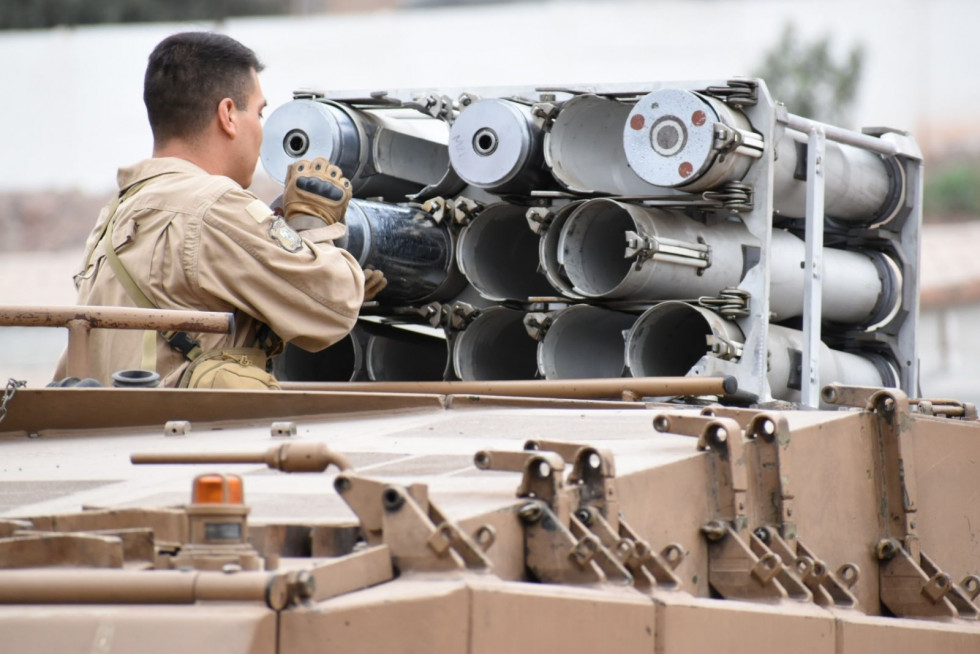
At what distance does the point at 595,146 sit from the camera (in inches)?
208

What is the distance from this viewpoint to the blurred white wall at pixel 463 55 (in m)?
25.2

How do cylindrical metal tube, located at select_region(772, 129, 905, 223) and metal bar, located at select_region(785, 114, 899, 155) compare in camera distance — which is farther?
cylindrical metal tube, located at select_region(772, 129, 905, 223)

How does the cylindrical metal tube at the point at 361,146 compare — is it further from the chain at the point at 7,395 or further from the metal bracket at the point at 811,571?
the metal bracket at the point at 811,571

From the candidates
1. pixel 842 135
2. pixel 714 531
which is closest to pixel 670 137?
pixel 842 135

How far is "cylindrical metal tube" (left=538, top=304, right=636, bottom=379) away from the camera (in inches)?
205

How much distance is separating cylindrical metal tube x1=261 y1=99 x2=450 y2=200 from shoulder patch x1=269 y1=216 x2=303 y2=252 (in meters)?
1.30

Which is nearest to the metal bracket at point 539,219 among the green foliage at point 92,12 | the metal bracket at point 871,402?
the metal bracket at point 871,402

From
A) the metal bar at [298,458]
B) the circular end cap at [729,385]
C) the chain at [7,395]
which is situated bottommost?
the circular end cap at [729,385]

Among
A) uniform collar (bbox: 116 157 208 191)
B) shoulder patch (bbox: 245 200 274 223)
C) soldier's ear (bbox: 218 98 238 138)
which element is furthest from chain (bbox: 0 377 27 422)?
soldier's ear (bbox: 218 98 238 138)

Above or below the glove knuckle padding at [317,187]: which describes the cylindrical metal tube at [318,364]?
below

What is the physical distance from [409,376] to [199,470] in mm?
2653

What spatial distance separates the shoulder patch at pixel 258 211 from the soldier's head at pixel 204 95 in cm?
50

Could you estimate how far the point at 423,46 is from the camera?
25609 millimetres

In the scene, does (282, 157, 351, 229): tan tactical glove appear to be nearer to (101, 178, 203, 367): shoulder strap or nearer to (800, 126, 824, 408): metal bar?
(101, 178, 203, 367): shoulder strap
